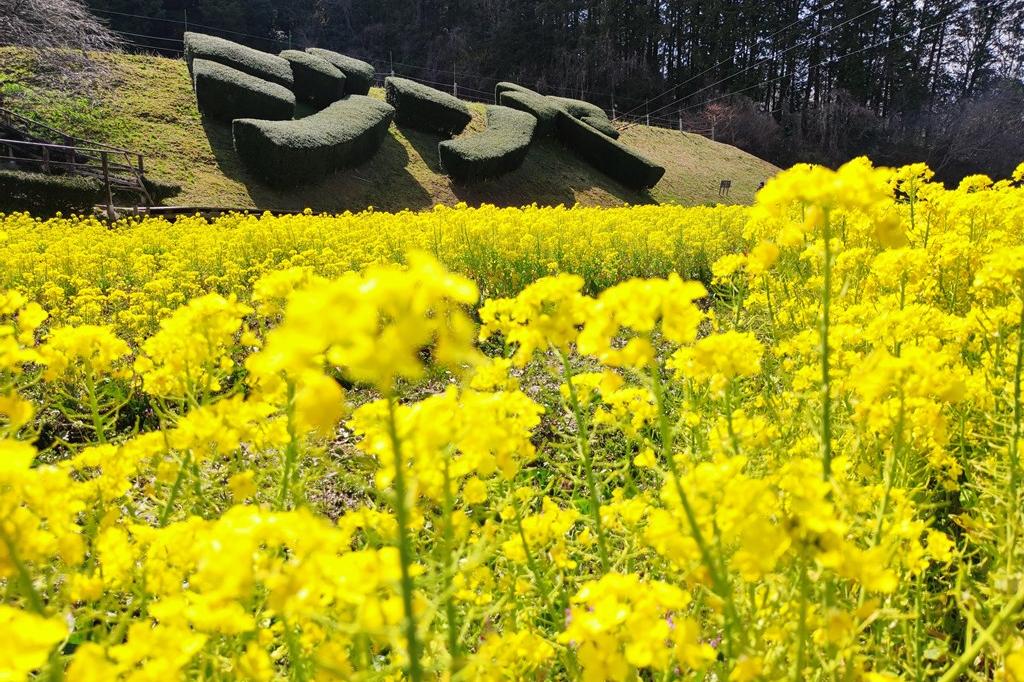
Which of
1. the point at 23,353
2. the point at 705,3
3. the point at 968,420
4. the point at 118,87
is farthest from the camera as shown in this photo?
the point at 705,3

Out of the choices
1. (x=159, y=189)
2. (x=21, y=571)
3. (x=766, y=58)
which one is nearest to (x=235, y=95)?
(x=159, y=189)

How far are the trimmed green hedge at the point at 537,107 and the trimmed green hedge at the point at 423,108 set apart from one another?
7.87 feet

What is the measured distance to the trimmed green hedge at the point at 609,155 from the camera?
19875mm

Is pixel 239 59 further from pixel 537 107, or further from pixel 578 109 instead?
pixel 578 109

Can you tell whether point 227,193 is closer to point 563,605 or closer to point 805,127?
point 563,605

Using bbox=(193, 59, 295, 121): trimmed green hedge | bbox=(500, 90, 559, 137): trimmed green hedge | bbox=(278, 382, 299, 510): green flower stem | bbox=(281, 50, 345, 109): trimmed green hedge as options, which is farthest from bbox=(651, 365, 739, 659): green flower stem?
bbox=(500, 90, 559, 137): trimmed green hedge

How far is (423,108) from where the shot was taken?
61.5 ft

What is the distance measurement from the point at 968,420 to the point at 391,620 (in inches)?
92.1

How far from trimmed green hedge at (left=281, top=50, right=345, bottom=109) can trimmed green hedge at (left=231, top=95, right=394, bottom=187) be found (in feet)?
9.61

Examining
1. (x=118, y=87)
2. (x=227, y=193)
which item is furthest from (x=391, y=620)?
(x=118, y=87)

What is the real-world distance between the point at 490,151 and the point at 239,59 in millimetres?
7473

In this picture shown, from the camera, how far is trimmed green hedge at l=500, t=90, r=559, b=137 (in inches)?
794

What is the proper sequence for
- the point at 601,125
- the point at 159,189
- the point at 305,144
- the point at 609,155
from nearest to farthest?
the point at 159,189, the point at 305,144, the point at 609,155, the point at 601,125

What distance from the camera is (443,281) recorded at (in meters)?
0.78
